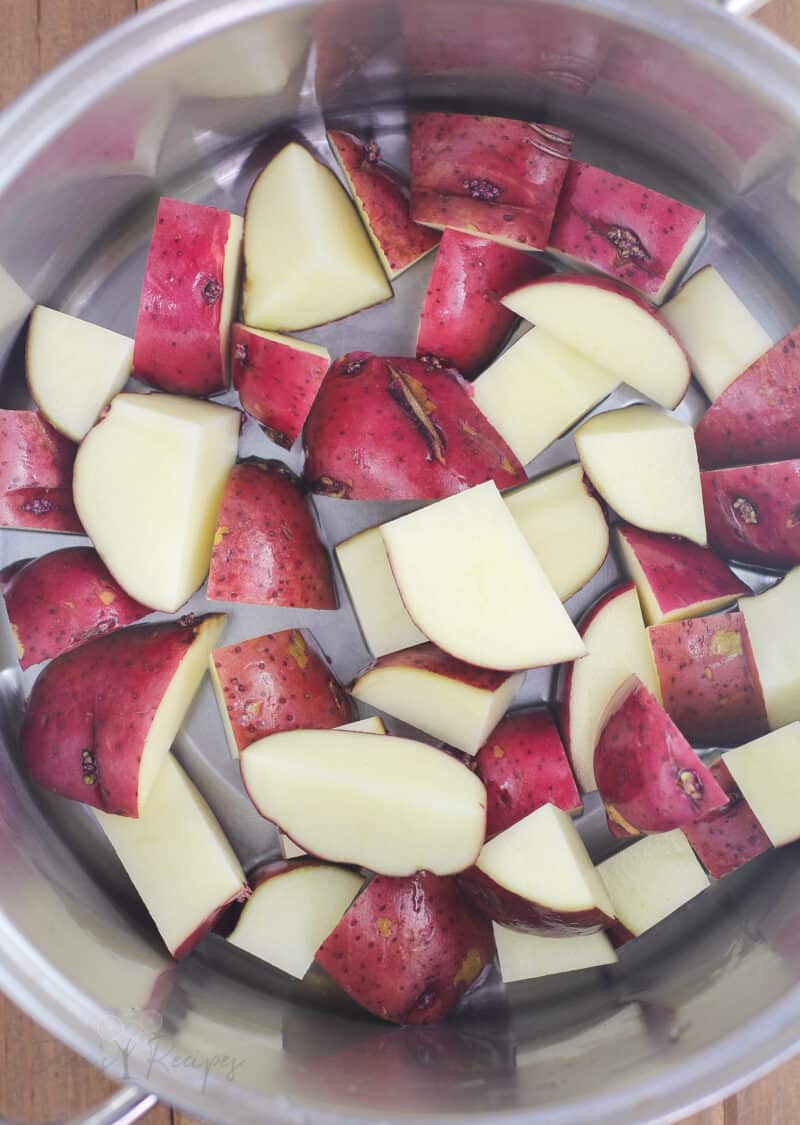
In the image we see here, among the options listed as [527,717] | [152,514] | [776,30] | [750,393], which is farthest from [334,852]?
[776,30]

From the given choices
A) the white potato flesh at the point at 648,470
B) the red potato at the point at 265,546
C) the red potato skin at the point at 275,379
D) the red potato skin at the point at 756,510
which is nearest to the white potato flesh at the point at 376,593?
the red potato at the point at 265,546

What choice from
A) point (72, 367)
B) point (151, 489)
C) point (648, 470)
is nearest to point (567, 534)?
point (648, 470)

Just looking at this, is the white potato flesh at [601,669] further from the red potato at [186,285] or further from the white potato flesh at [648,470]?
the red potato at [186,285]

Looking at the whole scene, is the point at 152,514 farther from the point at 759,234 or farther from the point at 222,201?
the point at 759,234

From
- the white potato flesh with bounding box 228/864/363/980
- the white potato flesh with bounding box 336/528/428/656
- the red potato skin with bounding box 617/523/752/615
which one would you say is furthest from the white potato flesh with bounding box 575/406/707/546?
the white potato flesh with bounding box 228/864/363/980

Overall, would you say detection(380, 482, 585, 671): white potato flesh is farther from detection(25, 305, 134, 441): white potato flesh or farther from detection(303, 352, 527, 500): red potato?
detection(25, 305, 134, 441): white potato flesh

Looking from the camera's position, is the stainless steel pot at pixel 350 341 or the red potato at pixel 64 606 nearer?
the stainless steel pot at pixel 350 341
